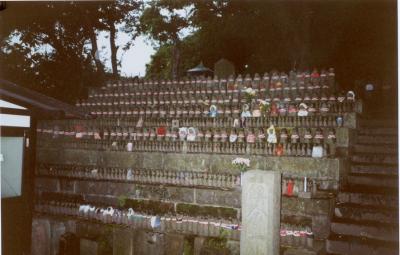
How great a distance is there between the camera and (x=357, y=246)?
7.62 meters

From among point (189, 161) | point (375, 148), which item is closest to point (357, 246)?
point (375, 148)

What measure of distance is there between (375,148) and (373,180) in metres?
1.77

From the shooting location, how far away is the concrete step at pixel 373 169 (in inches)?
381

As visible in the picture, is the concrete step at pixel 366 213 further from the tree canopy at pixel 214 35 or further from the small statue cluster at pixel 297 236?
the tree canopy at pixel 214 35

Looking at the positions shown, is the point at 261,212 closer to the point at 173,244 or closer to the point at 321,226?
the point at 321,226

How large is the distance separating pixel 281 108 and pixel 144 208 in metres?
6.22

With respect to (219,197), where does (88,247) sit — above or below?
below

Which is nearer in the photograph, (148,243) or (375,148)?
(148,243)

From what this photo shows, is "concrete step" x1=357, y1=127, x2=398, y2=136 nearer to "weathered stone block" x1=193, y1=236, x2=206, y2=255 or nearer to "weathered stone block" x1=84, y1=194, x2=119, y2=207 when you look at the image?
"weathered stone block" x1=193, y1=236, x2=206, y2=255

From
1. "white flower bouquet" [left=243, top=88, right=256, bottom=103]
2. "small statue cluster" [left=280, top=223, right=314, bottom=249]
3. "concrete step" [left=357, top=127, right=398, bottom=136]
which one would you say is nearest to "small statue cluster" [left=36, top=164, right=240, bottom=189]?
"small statue cluster" [left=280, top=223, right=314, bottom=249]

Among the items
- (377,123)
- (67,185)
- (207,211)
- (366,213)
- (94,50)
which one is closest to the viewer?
(366,213)

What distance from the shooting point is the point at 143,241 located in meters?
9.38

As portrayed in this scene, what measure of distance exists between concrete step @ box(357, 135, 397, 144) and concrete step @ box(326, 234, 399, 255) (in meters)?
4.49

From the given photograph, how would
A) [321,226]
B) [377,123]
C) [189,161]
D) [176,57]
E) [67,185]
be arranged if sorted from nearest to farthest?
1. [321,226]
2. [189,161]
3. [377,123]
4. [67,185]
5. [176,57]
